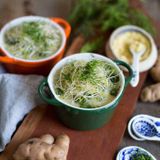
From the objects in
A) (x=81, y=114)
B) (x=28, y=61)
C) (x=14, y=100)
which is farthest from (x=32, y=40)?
(x=81, y=114)

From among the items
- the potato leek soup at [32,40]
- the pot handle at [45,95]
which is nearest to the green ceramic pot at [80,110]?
the pot handle at [45,95]

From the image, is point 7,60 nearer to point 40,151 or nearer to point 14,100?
point 14,100

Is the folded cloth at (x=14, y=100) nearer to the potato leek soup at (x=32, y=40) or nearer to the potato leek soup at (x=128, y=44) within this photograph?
the potato leek soup at (x=32, y=40)

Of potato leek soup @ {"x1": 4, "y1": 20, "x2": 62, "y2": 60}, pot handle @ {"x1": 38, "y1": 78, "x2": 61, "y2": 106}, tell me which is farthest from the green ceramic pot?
potato leek soup @ {"x1": 4, "y1": 20, "x2": 62, "y2": 60}

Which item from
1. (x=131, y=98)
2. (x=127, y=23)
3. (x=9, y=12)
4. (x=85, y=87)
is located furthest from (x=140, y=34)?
(x=9, y=12)

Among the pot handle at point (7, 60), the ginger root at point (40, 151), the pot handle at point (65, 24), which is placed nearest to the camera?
the ginger root at point (40, 151)

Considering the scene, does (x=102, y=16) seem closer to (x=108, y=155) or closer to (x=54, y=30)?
(x=54, y=30)

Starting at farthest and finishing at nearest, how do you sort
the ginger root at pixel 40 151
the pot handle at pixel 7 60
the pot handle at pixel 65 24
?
1. the pot handle at pixel 65 24
2. the pot handle at pixel 7 60
3. the ginger root at pixel 40 151

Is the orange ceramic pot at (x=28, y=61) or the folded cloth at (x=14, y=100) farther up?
the orange ceramic pot at (x=28, y=61)
